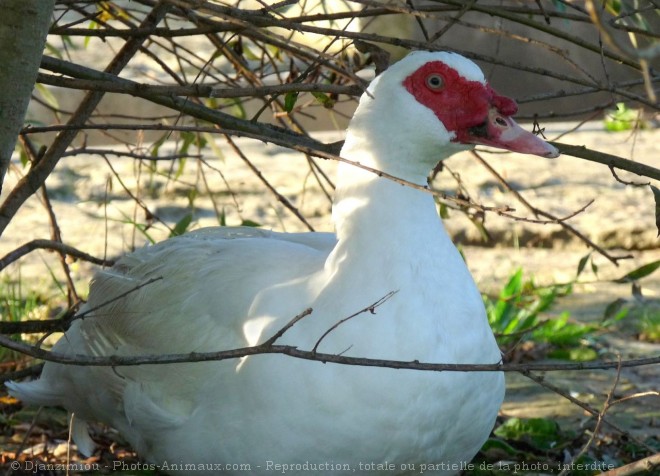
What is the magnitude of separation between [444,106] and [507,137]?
0.59 ft

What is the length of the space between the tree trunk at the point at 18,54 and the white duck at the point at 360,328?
90 centimetres

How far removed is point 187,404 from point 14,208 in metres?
0.70

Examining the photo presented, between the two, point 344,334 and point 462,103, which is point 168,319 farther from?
point 462,103

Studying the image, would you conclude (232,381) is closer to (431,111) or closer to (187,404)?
(187,404)

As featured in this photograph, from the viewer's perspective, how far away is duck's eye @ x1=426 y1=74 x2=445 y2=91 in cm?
270

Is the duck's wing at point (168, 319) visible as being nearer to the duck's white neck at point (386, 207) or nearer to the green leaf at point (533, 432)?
the duck's white neck at point (386, 207)

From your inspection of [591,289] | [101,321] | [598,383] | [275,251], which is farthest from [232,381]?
[591,289]

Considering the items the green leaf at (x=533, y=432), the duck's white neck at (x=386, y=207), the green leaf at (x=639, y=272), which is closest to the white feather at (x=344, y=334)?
the duck's white neck at (x=386, y=207)

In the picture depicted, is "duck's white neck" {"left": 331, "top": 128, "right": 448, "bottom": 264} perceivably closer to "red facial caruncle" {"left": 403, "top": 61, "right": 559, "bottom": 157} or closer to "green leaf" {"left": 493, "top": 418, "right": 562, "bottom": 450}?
"red facial caruncle" {"left": 403, "top": 61, "right": 559, "bottom": 157}

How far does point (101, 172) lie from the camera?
7020 mm

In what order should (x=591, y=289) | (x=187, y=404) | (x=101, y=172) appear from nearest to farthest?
(x=187, y=404) → (x=591, y=289) → (x=101, y=172)

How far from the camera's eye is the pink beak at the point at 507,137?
2590 millimetres

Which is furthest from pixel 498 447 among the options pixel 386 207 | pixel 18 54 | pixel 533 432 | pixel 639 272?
pixel 18 54

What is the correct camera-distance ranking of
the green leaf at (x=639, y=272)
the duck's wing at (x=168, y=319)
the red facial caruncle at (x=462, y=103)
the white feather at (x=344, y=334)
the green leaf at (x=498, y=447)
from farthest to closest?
the green leaf at (x=498, y=447) → the green leaf at (x=639, y=272) → the duck's wing at (x=168, y=319) → the red facial caruncle at (x=462, y=103) → the white feather at (x=344, y=334)
